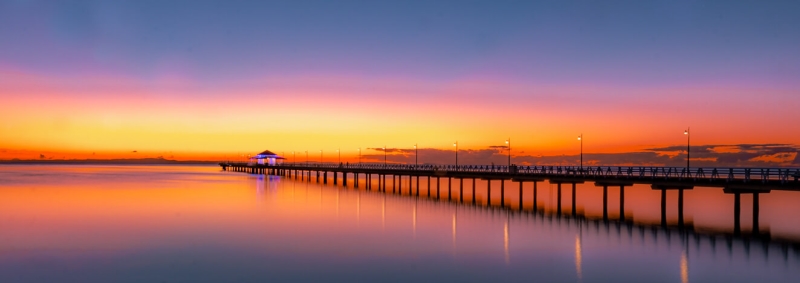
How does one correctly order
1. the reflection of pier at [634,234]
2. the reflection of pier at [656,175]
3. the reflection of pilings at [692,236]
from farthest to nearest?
the reflection of pier at [656,175] → the reflection of pilings at [692,236] → the reflection of pier at [634,234]

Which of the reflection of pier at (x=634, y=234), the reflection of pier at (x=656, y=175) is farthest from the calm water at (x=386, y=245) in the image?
the reflection of pier at (x=656, y=175)

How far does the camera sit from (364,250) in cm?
3070

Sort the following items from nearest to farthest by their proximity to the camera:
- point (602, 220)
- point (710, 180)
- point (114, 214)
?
point (710, 180), point (602, 220), point (114, 214)

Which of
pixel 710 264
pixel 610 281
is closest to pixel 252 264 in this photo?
pixel 610 281

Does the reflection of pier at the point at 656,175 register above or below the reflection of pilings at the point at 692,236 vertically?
above

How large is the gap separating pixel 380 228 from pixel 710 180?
19006 mm

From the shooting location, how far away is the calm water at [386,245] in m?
24.8

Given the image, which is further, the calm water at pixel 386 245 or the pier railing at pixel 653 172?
the pier railing at pixel 653 172

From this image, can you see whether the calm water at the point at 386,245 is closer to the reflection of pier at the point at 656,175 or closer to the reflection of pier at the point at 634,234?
the reflection of pier at the point at 634,234

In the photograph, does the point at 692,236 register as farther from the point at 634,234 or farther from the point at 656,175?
the point at 656,175

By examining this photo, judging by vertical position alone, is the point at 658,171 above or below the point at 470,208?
above

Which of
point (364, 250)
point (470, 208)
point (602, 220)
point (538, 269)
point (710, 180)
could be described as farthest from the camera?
point (470, 208)

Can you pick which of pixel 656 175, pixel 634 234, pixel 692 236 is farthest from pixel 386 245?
pixel 656 175

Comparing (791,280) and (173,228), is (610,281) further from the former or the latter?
Result: (173,228)
